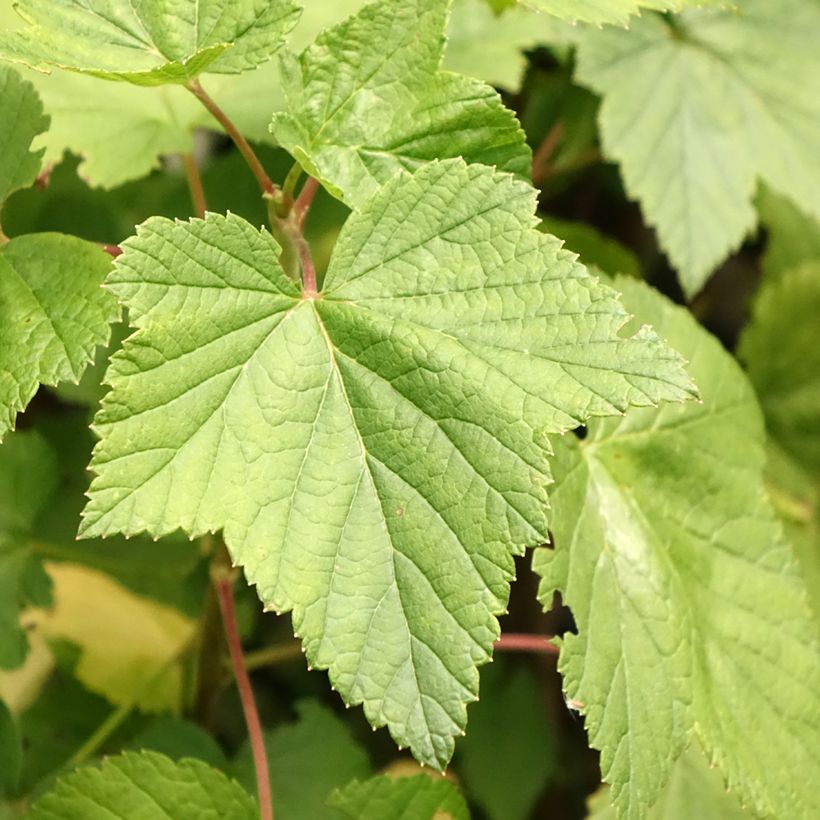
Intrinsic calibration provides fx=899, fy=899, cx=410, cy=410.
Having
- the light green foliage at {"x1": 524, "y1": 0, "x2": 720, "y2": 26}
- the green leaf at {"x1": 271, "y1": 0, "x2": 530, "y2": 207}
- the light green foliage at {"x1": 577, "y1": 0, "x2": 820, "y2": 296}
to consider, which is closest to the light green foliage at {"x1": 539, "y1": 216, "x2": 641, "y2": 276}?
the light green foliage at {"x1": 577, "y1": 0, "x2": 820, "y2": 296}

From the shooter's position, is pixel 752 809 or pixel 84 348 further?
pixel 752 809

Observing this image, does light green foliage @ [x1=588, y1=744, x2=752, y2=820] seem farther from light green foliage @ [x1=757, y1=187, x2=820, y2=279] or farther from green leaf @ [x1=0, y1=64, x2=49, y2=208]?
light green foliage @ [x1=757, y1=187, x2=820, y2=279]

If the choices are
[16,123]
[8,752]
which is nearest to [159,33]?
[16,123]

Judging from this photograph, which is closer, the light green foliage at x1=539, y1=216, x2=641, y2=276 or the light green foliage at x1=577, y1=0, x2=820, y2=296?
the light green foliage at x1=577, y1=0, x2=820, y2=296

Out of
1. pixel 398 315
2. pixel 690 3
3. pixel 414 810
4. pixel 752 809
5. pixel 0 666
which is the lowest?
pixel 0 666

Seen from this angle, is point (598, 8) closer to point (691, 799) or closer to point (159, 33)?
point (159, 33)

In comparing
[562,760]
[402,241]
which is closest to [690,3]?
[402,241]

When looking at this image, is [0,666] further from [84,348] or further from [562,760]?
[562,760]
